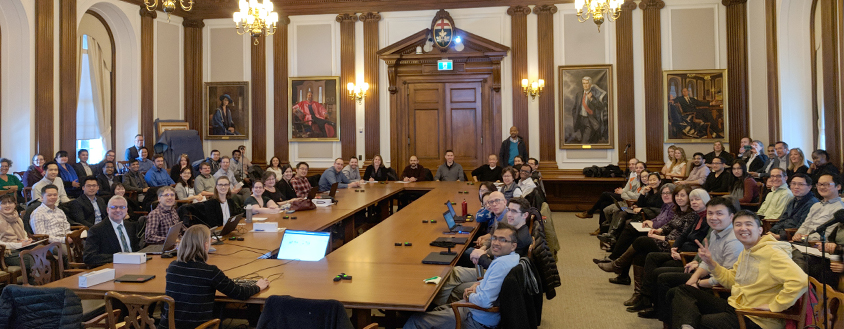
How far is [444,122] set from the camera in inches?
515

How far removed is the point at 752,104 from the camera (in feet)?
38.3

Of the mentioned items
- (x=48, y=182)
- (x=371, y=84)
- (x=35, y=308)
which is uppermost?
(x=371, y=84)

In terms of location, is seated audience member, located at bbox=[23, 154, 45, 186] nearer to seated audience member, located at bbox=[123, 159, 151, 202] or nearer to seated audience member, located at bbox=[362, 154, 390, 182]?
seated audience member, located at bbox=[123, 159, 151, 202]

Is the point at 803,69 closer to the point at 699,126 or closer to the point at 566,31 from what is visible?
the point at 699,126

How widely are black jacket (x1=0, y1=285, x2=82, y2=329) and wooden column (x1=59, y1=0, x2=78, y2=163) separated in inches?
323

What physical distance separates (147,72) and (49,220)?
690cm

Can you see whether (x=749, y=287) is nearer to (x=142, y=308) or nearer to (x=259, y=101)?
(x=142, y=308)

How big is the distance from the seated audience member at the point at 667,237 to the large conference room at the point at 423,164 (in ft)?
→ 0.08

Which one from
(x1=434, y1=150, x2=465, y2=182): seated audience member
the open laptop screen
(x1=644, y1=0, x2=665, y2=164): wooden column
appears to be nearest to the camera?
the open laptop screen

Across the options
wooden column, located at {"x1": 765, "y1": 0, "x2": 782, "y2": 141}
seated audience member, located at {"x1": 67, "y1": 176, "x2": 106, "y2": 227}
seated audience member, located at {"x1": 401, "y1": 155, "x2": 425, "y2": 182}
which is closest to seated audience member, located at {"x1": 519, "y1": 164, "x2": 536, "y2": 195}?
seated audience member, located at {"x1": 401, "y1": 155, "x2": 425, "y2": 182}

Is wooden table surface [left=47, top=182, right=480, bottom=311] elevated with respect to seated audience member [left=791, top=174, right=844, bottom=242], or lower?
lower

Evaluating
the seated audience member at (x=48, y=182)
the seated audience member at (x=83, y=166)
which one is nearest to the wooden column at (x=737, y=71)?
the seated audience member at (x=48, y=182)

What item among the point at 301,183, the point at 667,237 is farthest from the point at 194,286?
the point at 301,183

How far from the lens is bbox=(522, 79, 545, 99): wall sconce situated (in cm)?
1231
